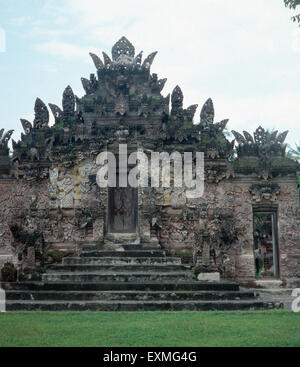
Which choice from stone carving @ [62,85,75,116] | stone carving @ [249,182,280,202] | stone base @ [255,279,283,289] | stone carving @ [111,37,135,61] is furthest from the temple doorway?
stone carving @ [111,37,135,61]

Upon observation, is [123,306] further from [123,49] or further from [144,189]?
[123,49]

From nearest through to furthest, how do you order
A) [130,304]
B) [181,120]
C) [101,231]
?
1. [130,304]
2. [101,231]
3. [181,120]

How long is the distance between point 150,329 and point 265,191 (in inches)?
340

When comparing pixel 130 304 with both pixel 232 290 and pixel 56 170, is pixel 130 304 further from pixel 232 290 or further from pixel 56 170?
pixel 56 170

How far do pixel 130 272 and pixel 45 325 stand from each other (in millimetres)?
4285

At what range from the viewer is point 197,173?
1544cm

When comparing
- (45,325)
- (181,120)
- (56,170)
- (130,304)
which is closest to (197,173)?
(181,120)

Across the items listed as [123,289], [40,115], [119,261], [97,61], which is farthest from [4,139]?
[123,289]

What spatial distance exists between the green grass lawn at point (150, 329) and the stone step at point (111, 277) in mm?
2303

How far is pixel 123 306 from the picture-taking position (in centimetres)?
1039

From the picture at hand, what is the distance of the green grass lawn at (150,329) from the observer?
7.08m

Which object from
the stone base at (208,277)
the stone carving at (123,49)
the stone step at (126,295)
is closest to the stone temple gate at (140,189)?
the stone carving at (123,49)

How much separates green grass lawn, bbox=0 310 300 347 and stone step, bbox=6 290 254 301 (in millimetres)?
1279

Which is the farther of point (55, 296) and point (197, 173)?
point (197, 173)
